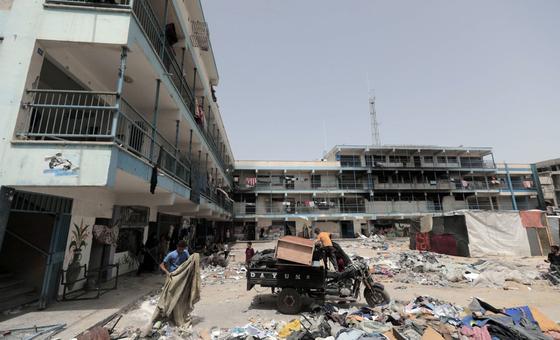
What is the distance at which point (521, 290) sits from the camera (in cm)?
909

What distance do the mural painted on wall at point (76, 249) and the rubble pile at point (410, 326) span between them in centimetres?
418

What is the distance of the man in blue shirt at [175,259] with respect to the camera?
19.6 ft

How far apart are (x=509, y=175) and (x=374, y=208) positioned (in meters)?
23.0

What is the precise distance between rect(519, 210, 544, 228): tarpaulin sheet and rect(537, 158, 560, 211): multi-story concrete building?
32.1 metres

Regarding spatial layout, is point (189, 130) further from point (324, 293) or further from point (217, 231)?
point (217, 231)

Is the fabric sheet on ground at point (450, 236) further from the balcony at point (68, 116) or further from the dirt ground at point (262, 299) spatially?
the balcony at point (68, 116)

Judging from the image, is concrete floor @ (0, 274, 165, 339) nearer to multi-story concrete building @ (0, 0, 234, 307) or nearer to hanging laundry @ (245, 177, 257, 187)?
multi-story concrete building @ (0, 0, 234, 307)

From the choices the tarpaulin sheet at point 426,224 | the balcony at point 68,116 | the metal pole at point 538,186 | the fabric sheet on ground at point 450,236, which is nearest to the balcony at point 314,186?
the tarpaulin sheet at point 426,224

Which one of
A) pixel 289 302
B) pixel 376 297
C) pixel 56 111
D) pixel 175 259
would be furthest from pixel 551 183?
pixel 56 111

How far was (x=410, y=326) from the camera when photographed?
507 cm

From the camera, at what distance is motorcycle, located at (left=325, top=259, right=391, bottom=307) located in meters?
6.77

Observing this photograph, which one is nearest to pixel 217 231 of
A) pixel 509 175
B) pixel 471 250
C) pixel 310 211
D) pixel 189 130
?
pixel 310 211

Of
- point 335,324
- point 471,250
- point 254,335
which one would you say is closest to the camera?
point 254,335

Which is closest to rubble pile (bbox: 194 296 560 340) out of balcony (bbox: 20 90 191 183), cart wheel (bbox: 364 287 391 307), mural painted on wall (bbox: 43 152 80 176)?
cart wheel (bbox: 364 287 391 307)
